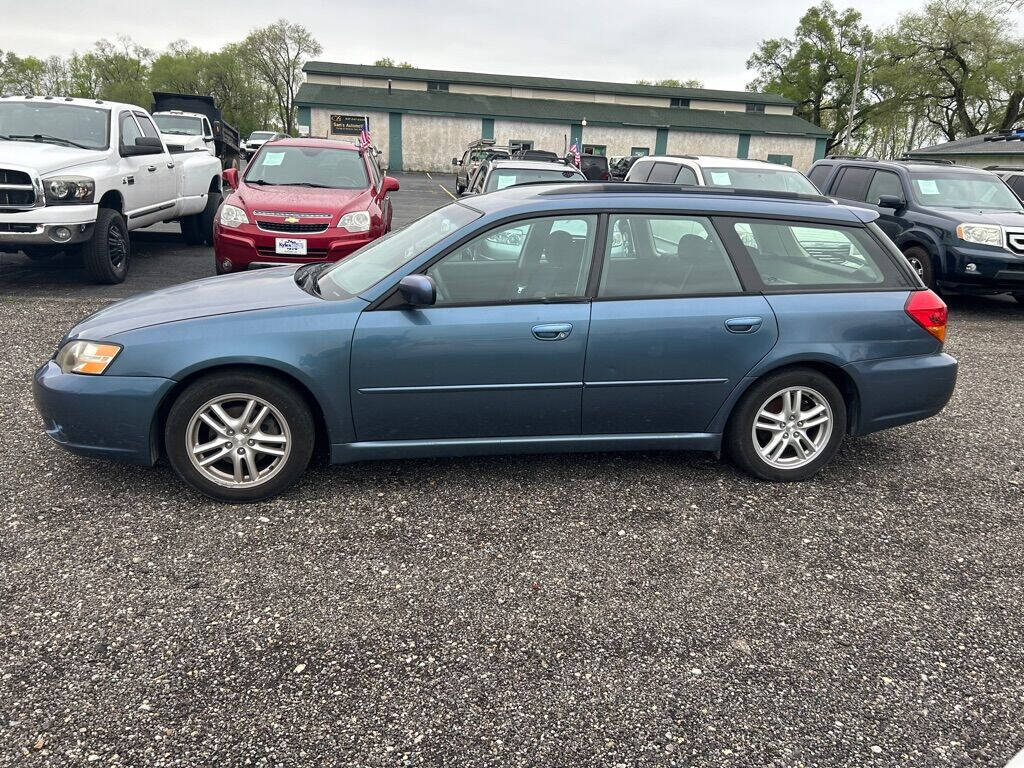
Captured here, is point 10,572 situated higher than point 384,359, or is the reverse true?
point 384,359

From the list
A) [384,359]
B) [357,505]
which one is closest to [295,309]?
[384,359]

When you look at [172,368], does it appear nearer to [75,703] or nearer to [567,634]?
[75,703]

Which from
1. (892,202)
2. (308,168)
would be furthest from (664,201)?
(892,202)

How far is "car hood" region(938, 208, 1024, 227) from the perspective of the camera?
29.8 feet

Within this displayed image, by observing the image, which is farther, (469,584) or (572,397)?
(572,397)

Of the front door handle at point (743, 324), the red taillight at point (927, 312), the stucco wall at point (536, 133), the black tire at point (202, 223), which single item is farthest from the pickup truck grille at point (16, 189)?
the stucco wall at point (536, 133)

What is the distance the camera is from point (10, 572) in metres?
3.12

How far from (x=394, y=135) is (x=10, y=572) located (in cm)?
4659

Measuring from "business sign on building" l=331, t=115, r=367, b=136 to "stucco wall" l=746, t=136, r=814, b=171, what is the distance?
25236 millimetres

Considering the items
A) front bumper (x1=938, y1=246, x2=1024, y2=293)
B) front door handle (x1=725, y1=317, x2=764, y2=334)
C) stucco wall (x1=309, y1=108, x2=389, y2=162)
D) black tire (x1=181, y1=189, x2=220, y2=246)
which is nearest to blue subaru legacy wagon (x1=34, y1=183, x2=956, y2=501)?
front door handle (x1=725, y1=317, x2=764, y2=334)

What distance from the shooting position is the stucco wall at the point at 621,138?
1912 inches

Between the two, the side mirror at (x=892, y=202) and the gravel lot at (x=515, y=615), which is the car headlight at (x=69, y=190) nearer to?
the gravel lot at (x=515, y=615)

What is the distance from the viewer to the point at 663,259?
4047 millimetres

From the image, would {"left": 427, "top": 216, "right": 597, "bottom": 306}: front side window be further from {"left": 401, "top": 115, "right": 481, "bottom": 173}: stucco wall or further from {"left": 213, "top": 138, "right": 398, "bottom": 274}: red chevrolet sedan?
{"left": 401, "top": 115, "right": 481, "bottom": 173}: stucco wall
